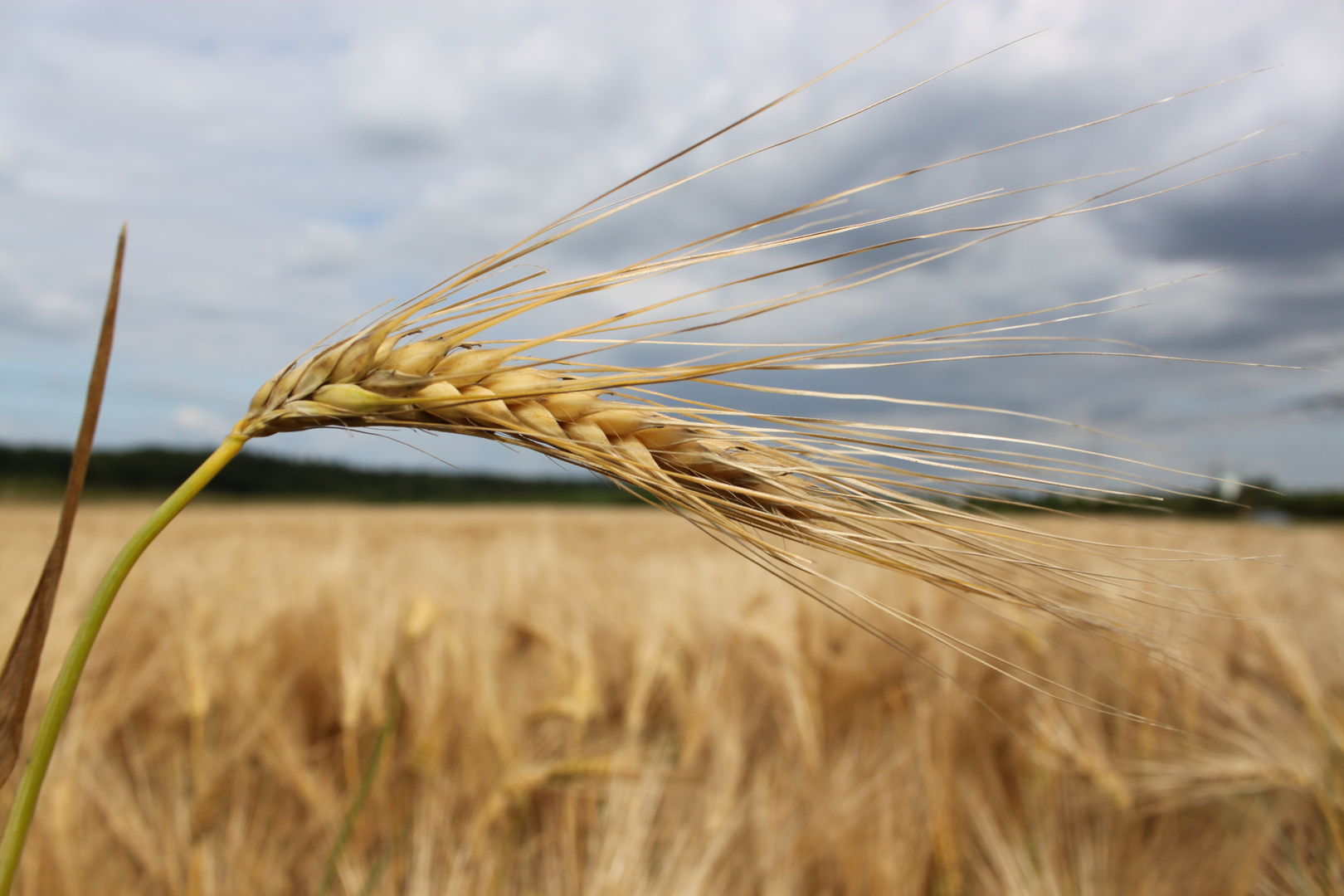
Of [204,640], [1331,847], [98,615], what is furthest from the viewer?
[204,640]

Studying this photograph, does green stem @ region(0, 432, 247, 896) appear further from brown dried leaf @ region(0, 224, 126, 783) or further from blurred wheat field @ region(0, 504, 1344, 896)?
blurred wheat field @ region(0, 504, 1344, 896)

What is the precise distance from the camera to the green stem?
47 centimetres

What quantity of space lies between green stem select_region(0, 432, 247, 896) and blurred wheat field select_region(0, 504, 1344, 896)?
3.35ft

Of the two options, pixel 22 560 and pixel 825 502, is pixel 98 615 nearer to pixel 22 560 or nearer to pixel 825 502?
pixel 825 502

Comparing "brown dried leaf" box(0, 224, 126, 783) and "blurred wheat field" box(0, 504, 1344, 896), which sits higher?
"brown dried leaf" box(0, 224, 126, 783)

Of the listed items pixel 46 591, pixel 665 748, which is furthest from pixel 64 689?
pixel 665 748

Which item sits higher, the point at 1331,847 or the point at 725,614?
the point at 725,614

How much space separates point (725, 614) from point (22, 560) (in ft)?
8.69

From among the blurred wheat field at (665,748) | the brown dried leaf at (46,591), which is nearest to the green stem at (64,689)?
the brown dried leaf at (46,591)

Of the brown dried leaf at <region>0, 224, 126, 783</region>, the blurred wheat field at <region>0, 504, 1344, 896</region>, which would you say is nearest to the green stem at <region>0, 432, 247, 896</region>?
the brown dried leaf at <region>0, 224, 126, 783</region>

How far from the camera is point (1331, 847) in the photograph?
1595 millimetres

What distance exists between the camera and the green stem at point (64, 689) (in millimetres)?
467

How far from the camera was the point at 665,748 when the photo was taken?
81.4 inches

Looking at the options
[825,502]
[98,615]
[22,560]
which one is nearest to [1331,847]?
[825,502]
